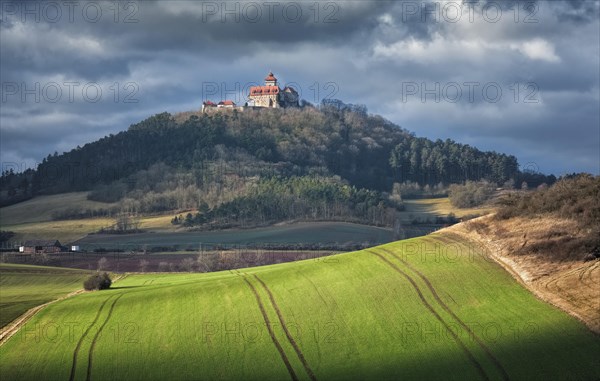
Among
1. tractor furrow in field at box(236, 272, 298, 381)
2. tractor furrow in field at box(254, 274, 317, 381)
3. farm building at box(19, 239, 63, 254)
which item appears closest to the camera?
tractor furrow in field at box(254, 274, 317, 381)

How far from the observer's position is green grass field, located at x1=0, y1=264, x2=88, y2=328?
3073 inches

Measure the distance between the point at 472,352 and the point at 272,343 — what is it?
1442 cm

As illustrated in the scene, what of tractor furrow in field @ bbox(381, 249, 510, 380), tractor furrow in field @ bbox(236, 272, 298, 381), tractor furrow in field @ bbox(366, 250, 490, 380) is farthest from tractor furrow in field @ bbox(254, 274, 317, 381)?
tractor furrow in field @ bbox(381, 249, 510, 380)

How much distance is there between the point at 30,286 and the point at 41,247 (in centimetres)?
5628

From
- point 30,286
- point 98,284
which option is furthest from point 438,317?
point 30,286

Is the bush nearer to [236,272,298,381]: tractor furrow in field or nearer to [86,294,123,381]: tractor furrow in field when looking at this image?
[86,294,123,381]: tractor furrow in field

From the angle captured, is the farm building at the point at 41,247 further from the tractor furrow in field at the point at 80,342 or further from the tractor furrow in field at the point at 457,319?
the tractor furrow in field at the point at 457,319

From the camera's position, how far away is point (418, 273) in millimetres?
70312

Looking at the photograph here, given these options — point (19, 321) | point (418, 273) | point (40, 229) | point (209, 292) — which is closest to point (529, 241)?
point (418, 273)

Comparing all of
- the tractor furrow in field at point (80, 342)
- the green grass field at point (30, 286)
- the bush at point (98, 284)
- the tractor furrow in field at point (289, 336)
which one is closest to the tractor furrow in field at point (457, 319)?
the tractor furrow in field at point (289, 336)

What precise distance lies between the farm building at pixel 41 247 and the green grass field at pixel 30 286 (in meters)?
31.6

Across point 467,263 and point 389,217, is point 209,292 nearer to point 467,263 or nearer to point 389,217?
point 467,263

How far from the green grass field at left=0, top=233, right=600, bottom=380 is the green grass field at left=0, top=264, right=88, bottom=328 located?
450 centimetres

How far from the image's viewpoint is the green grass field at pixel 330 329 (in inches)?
2138
